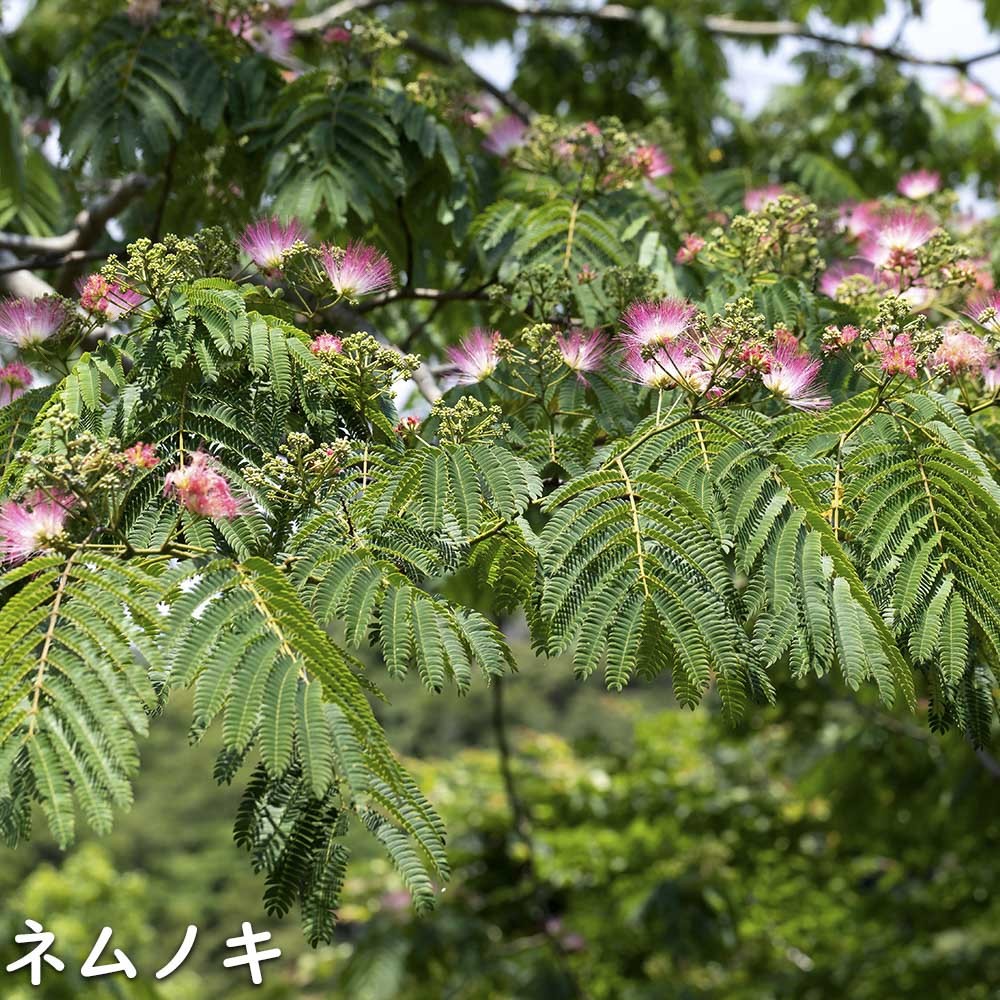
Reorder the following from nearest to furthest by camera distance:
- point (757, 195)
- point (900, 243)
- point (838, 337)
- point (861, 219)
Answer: point (838, 337) → point (900, 243) → point (861, 219) → point (757, 195)

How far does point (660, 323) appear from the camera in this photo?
2660mm

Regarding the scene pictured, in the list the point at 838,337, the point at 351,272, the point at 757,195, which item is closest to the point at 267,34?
the point at 757,195

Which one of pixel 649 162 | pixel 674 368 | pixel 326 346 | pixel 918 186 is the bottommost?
pixel 674 368

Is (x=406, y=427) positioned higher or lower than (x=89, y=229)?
lower

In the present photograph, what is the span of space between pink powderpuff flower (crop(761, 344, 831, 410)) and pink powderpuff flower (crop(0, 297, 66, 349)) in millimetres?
1401

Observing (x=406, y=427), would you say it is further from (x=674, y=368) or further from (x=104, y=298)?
(x=104, y=298)

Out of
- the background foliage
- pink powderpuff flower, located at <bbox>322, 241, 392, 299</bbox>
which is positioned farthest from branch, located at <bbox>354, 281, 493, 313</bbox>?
pink powderpuff flower, located at <bbox>322, 241, 392, 299</bbox>

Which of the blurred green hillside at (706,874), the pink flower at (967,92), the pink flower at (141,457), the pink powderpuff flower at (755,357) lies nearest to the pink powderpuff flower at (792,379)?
the pink powderpuff flower at (755,357)

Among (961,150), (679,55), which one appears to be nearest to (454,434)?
(679,55)

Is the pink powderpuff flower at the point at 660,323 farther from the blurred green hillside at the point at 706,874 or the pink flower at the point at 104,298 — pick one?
the blurred green hillside at the point at 706,874

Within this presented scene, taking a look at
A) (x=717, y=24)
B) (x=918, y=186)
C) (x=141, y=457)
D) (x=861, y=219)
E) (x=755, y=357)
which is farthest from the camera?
(x=717, y=24)

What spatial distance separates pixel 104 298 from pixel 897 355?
5.02 ft

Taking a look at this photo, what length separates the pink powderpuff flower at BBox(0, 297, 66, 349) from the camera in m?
2.70

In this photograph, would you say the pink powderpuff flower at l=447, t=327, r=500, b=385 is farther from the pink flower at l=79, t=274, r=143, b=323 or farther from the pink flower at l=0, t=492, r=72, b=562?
the pink flower at l=0, t=492, r=72, b=562
